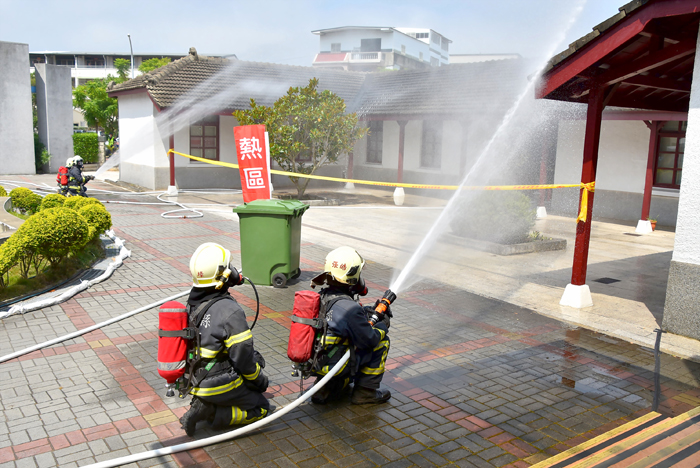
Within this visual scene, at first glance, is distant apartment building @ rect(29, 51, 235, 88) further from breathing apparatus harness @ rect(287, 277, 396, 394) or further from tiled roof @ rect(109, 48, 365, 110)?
breathing apparatus harness @ rect(287, 277, 396, 394)

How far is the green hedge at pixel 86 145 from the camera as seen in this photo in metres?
29.4

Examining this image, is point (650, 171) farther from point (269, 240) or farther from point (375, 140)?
point (375, 140)

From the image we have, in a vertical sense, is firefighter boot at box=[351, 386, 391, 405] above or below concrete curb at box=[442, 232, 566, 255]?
below

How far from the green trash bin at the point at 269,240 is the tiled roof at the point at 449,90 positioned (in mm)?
11592

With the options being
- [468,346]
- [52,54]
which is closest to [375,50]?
[52,54]

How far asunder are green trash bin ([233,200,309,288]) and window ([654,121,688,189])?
11.5 m

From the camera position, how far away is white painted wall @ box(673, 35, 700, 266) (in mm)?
6578

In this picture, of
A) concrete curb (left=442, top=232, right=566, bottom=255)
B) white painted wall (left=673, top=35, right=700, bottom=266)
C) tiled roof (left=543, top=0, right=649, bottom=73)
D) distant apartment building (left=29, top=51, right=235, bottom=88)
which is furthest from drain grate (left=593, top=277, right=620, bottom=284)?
distant apartment building (left=29, top=51, right=235, bottom=88)

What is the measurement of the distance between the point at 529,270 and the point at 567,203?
852cm

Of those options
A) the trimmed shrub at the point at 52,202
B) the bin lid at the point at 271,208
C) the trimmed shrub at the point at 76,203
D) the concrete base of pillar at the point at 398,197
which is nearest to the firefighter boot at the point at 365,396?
the bin lid at the point at 271,208

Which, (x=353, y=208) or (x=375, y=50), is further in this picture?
(x=375, y=50)

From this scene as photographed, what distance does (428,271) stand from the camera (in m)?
10.1

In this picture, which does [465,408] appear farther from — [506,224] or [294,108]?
[294,108]

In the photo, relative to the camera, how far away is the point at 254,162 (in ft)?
33.2
